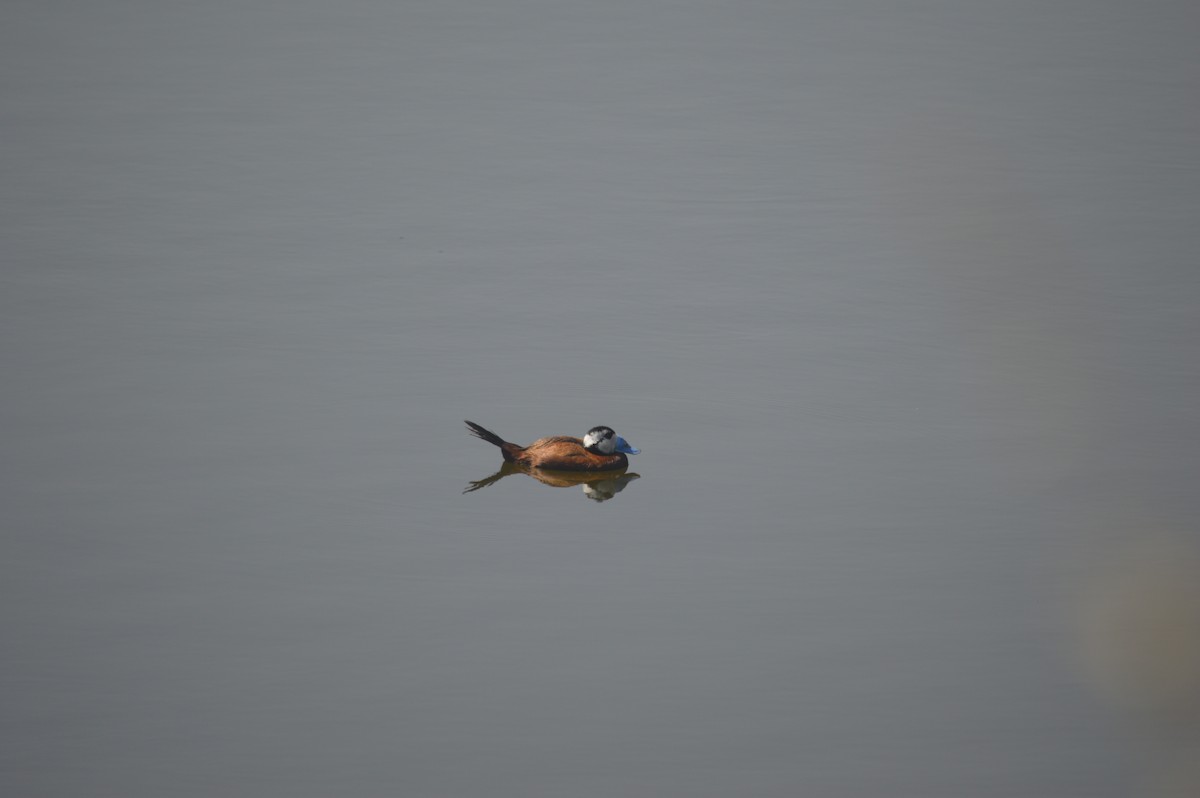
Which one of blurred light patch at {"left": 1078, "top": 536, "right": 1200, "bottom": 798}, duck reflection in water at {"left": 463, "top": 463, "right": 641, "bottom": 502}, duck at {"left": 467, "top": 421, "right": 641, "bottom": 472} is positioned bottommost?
blurred light patch at {"left": 1078, "top": 536, "right": 1200, "bottom": 798}

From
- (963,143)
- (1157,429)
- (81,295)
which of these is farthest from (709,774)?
(963,143)

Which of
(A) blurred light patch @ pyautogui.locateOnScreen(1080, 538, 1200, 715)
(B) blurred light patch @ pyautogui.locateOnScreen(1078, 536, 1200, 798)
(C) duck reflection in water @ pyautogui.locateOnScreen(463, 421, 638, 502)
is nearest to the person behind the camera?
(B) blurred light patch @ pyautogui.locateOnScreen(1078, 536, 1200, 798)

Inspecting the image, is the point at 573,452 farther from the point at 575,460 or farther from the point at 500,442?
the point at 500,442

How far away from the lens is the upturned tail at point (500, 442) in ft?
37.0

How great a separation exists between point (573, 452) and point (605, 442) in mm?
233

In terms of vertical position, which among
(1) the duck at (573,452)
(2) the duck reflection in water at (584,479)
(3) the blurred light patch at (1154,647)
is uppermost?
(1) the duck at (573,452)

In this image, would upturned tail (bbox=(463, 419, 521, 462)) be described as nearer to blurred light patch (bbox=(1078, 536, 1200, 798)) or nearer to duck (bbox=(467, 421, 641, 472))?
duck (bbox=(467, 421, 641, 472))

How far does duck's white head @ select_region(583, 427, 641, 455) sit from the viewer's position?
1115cm

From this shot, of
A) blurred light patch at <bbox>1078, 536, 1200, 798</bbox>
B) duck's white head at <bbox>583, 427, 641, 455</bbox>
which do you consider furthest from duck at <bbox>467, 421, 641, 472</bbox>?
blurred light patch at <bbox>1078, 536, 1200, 798</bbox>

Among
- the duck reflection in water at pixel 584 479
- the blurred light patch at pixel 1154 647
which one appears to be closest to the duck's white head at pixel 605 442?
the duck reflection in water at pixel 584 479

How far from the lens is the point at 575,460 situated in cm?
1123

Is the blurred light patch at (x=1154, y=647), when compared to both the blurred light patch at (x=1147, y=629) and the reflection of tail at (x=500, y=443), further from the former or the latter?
the reflection of tail at (x=500, y=443)

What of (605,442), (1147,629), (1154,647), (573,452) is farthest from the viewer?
(573,452)

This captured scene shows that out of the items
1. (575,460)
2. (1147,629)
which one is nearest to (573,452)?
(575,460)
